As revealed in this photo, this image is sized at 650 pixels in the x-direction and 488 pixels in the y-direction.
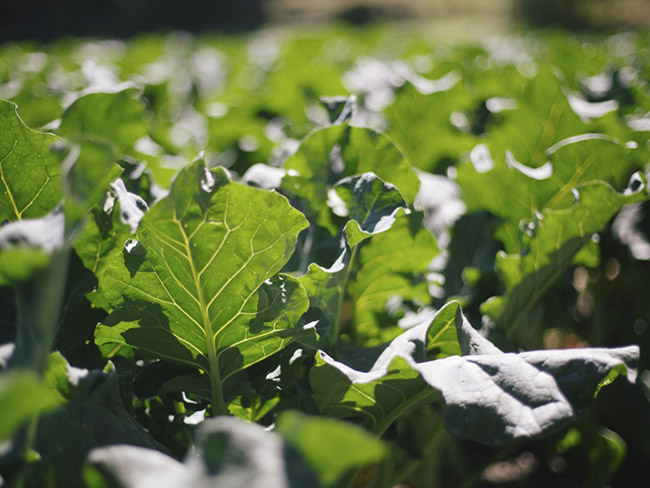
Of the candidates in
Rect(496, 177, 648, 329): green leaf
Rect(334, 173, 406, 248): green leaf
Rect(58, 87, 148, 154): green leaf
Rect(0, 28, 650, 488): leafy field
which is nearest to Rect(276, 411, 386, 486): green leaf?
Rect(0, 28, 650, 488): leafy field

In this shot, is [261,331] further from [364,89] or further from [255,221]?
[364,89]

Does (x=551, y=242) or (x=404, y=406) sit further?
(x=551, y=242)

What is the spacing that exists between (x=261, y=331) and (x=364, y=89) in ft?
5.82

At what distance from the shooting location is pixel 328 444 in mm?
650

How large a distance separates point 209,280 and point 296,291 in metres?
0.16

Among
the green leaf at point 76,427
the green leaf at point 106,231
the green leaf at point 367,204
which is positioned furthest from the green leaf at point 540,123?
the green leaf at point 76,427

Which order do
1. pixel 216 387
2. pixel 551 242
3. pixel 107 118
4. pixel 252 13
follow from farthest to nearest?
pixel 252 13 < pixel 107 118 < pixel 551 242 < pixel 216 387

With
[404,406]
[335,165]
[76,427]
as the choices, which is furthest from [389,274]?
[76,427]

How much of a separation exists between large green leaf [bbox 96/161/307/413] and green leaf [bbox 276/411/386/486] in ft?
1.45

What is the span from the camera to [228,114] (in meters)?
2.35

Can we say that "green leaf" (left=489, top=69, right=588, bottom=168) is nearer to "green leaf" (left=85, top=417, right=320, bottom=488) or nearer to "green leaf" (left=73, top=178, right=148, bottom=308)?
"green leaf" (left=73, top=178, right=148, bottom=308)

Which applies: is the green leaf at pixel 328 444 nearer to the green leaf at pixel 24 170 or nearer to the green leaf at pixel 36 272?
the green leaf at pixel 36 272

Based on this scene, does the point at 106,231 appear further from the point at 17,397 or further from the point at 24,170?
the point at 17,397

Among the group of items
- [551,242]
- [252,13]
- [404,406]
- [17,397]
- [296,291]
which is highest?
[17,397]
